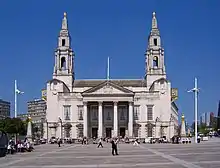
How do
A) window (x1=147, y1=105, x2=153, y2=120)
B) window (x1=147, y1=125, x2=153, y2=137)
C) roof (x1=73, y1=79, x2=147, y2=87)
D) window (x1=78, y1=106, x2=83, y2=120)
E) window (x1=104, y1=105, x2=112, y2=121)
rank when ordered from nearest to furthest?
window (x1=147, y1=125, x2=153, y2=137) < window (x1=147, y1=105, x2=153, y2=120) < window (x1=104, y1=105, x2=112, y2=121) < window (x1=78, y1=106, x2=83, y2=120) < roof (x1=73, y1=79, x2=147, y2=87)

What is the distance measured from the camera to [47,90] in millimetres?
112562

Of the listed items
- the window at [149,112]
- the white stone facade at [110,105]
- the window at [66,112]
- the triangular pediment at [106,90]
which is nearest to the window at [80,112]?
the white stone facade at [110,105]

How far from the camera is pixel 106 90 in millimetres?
105875

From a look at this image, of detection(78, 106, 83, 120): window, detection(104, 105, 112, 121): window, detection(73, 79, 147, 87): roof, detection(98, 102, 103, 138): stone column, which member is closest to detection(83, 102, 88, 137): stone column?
detection(98, 102, 103, 138): stone column

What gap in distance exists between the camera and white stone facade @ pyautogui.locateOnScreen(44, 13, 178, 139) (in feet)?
347

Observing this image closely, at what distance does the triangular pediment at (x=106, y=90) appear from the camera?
106m

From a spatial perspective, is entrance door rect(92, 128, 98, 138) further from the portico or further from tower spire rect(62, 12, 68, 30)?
tower spire rect(62, 12, 68, 30)

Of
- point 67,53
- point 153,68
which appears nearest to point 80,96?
point 67,53

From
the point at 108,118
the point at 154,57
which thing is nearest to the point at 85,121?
the point at 108,118

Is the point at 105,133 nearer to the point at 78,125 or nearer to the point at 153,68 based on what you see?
the point at 78,125

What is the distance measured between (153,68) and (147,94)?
796 cm

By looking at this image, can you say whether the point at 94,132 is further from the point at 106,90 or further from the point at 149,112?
the point at 149,112

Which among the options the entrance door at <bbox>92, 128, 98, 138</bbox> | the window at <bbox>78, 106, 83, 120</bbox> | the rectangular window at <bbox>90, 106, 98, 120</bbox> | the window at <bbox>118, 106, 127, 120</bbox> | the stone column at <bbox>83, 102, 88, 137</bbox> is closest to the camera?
the stone column at <bbox>83, 102, 88, 137</bbox>

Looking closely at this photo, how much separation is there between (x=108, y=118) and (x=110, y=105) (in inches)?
132
